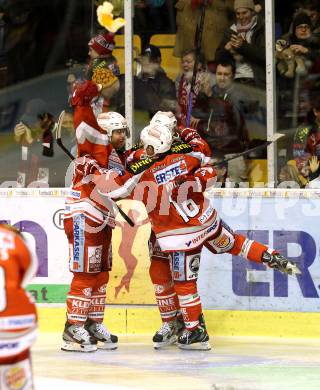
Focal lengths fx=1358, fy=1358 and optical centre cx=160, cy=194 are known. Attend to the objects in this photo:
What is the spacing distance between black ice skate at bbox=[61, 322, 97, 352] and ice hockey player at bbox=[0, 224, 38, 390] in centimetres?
353

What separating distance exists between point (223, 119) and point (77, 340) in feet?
6.64

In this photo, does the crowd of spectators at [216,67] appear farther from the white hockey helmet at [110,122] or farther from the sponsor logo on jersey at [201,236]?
the white hockey helmet at [110,122]

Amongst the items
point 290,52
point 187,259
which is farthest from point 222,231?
point 290,52

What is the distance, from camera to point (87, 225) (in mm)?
8578

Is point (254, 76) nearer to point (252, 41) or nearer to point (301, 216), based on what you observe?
point (252, 41)

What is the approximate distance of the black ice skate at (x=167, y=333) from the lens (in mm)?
8688

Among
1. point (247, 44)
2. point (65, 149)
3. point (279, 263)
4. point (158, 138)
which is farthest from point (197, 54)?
point (279, 263)

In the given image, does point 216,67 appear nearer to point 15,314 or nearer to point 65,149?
point 65,149

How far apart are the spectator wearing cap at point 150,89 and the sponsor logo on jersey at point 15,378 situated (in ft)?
16.0

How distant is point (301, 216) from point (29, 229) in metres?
1.93

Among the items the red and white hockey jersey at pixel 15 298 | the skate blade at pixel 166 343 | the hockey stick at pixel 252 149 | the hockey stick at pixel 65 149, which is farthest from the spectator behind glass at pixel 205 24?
the red and white hockey jersey at pixel 15 298

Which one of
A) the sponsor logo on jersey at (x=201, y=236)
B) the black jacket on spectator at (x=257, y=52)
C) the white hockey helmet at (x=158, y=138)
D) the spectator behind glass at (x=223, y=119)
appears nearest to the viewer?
the white hockey helmet at (x=158, y=138)

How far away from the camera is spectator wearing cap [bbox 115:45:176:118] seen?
9719mm

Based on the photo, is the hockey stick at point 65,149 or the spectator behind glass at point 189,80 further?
the spectator behind glass at point 189,80
